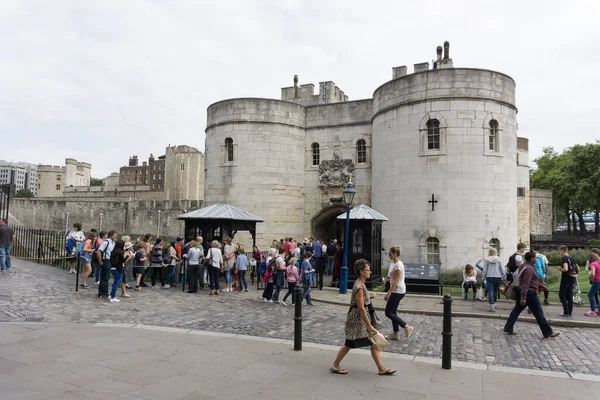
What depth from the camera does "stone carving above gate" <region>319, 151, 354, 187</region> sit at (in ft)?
76.5

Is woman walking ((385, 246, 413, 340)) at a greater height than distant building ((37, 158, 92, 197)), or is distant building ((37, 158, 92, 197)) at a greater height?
distant building ((37, 158, 92, 197))

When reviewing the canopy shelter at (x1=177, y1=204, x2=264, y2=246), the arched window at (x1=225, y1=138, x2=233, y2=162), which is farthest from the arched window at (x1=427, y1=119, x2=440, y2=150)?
the arched window at (x1=225, y1=138, x2=233, y2=162)

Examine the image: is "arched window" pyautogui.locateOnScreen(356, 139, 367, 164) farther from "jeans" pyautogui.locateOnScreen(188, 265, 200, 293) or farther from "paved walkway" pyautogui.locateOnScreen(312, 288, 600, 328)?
"jeans" pyautogui.locateOnScreen(188, 265, 200, 293)

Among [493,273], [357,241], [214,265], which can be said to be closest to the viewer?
[493,273]

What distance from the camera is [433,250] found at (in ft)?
59.6

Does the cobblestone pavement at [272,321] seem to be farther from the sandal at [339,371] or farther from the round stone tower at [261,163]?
the round stone tower at [261,163]

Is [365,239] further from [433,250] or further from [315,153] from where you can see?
[315,153]

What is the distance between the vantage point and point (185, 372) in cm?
597

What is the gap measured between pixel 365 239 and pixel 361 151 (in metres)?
Answer: 9.01

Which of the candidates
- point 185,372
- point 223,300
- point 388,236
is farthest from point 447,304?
point 388,236

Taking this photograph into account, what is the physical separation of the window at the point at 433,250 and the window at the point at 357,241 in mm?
4177

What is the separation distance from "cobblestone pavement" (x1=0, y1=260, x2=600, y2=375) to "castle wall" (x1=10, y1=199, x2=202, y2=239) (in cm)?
3620

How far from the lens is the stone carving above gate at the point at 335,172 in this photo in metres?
23.3

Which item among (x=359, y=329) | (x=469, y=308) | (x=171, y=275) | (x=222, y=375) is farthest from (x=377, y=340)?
(x=171, y=275)
